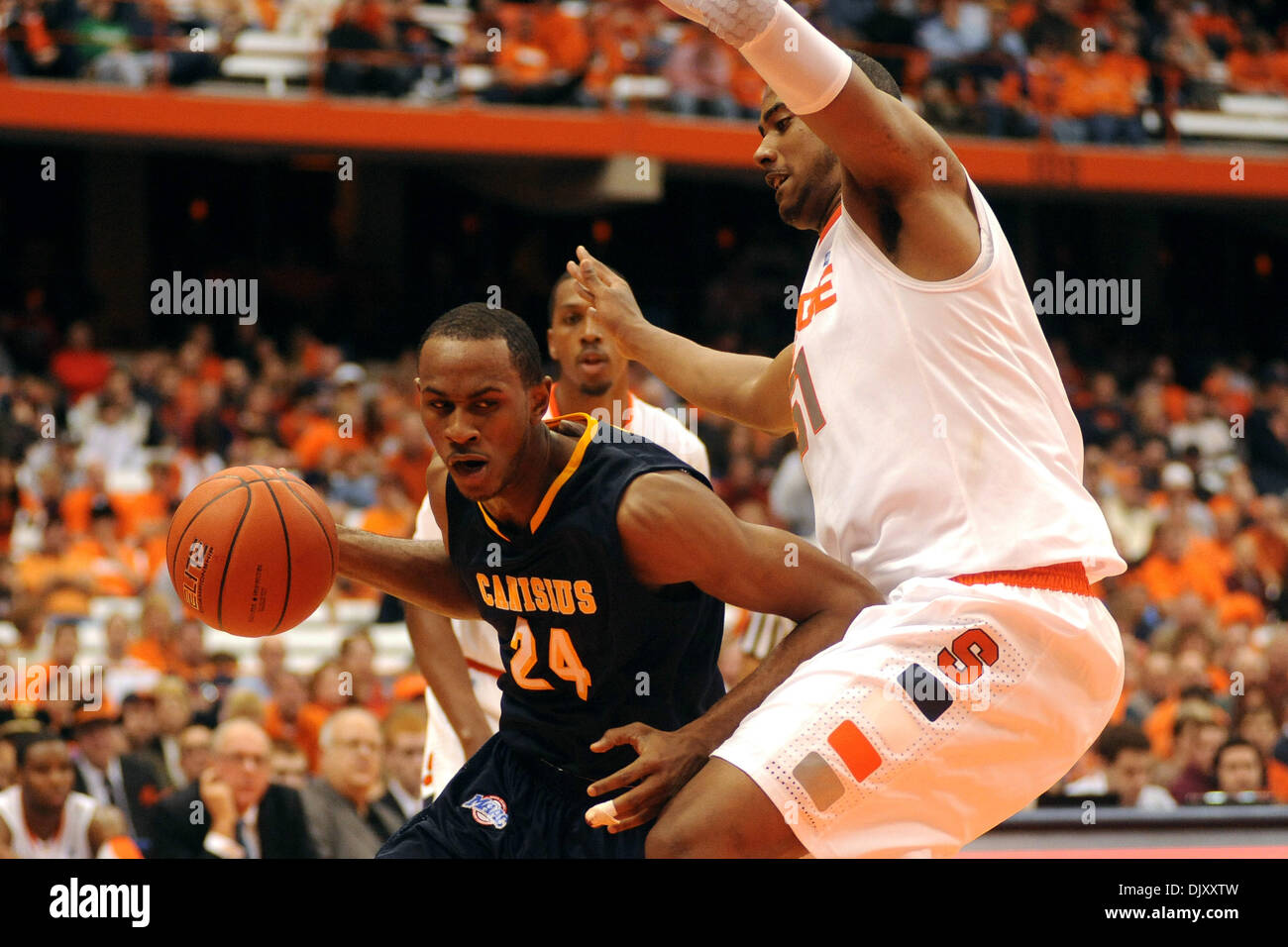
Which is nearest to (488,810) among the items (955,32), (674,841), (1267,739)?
(674,841)

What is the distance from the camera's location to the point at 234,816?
688cm

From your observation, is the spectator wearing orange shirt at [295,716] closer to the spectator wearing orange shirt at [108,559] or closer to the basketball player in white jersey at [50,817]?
the basketball player in white jersey at [50,817]

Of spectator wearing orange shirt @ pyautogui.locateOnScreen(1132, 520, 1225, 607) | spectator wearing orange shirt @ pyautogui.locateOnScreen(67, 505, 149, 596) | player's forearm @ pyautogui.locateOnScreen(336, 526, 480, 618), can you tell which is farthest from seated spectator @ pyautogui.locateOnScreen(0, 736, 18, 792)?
spectator wearing orange shirt @ pyautogui.locateOnScreen(1132, 520, 1225, 607)

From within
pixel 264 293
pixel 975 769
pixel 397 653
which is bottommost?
pixel 397 653

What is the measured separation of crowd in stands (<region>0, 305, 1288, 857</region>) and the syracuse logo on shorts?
125 inches

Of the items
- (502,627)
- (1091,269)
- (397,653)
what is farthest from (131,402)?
(1091,269)

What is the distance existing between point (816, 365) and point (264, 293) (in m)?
12.4

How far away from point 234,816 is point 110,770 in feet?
3.35

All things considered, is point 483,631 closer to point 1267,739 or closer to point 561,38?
point 1267,739

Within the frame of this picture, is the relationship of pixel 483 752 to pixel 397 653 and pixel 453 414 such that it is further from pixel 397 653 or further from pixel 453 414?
pixel 397 653

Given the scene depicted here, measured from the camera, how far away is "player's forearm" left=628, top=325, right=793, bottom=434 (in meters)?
4.24

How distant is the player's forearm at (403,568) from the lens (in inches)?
156

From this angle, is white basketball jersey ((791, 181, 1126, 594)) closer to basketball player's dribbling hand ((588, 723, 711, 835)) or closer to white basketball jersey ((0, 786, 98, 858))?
basketball player's dribbling hand ((588, 723, 711, 835))
